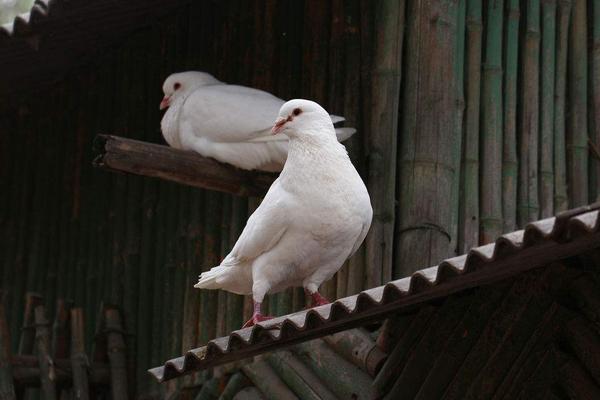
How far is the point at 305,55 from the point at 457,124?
41.7 inches

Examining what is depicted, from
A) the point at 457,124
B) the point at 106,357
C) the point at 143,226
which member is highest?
the point at 457,124

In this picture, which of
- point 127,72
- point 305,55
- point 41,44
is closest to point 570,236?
point 305,55

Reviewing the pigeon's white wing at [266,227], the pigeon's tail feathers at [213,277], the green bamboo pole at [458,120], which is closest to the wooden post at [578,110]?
the green bamboo pole at [458,120]

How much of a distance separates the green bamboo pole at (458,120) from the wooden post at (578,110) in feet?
2.80

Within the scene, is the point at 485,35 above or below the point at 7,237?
above

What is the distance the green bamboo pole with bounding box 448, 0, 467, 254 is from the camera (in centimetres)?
886

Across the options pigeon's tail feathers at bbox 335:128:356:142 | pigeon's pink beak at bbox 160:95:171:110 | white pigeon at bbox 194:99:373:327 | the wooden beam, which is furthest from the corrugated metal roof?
pigeon's pink beak at bbox 160:95:171:110

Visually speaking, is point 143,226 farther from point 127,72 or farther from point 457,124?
point 457,124

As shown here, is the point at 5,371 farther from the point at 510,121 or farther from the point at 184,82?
the point at 510,121

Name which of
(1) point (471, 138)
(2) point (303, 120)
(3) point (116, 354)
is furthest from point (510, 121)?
(3) point (116, 354)

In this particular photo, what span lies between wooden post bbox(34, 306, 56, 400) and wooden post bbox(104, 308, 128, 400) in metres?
0.37

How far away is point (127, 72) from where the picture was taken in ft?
35.7

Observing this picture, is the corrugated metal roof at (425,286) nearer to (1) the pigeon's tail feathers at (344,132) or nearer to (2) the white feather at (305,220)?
(2) the white feather at (305,220)

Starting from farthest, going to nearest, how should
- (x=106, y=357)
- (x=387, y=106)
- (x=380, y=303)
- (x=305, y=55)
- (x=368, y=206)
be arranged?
(x=106, y=357), (x=305, y=55), (x=387, y=106), (x=368, y=206), (x=380, y=303)
